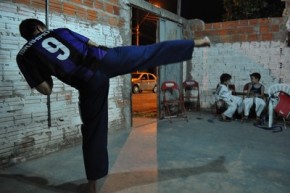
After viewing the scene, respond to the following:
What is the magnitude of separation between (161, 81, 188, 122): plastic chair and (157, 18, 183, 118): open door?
0.18m

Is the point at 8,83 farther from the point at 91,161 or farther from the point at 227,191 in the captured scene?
the point at 227,191

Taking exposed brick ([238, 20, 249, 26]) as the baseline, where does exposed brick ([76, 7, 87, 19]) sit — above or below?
below

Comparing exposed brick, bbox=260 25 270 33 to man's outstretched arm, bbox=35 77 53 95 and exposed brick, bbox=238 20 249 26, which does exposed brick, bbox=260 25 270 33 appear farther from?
man's outstretched arm, bbox=35 77 53 95

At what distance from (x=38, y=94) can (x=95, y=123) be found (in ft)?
6.47

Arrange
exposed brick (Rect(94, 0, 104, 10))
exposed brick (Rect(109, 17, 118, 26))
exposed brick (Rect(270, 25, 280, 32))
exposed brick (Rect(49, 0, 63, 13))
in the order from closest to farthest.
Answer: exposed brick (Rect(49, 0, 63, 13)), exposed brick (Rect(94, 0, 104, 10)), exposed brick (Rect(109, 17, 118, 26)), exposed brick (Rect(270, 25, 280, 32))

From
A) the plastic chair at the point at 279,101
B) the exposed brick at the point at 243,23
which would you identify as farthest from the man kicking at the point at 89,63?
the exposed brick at the point at 243,23

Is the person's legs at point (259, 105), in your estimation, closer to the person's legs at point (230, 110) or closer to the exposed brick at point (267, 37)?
the person's legs at point (230, 110)

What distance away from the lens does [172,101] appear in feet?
26.8

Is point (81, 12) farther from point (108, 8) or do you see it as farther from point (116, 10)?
point (116, 10)

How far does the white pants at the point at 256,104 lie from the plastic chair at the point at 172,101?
1539 mm

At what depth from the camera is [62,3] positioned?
4953 millimetres

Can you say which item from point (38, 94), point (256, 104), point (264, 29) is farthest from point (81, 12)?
point (264, 29)

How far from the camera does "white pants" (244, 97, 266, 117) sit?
24.8 feet

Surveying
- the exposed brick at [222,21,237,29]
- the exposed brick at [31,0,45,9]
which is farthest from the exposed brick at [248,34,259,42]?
the exposed brick at [31,0,45,9]
